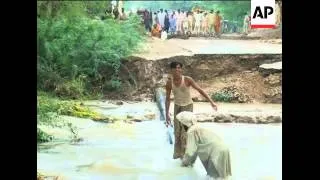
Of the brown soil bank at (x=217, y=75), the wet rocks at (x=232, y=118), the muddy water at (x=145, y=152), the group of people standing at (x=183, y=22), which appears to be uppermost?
the group of people standing at (x=183, y=22)

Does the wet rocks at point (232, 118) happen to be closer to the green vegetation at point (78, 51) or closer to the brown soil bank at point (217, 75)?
the brown soil bank at point (217, 75)

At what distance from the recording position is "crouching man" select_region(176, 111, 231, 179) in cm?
324

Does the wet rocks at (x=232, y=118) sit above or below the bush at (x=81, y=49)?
below

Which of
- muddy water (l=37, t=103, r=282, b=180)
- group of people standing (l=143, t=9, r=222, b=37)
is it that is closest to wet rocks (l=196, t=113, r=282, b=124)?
muddy water (l=37, t=103, r=282, b=180)

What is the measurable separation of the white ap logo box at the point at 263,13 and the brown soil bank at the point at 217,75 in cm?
16

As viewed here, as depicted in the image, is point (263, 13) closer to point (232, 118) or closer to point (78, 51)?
point (232, 118)

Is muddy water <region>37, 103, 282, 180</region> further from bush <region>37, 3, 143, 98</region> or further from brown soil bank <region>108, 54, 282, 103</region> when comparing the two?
bush <region>37, 3, 143, 98</region>

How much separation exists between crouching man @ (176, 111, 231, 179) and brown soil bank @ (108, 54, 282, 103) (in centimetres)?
19

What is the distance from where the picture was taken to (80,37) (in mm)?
3340

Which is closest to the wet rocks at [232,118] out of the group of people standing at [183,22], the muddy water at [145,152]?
the muddy water at [145,152]

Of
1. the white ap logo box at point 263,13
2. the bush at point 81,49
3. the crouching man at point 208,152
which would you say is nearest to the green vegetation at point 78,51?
the bush at point 81,49

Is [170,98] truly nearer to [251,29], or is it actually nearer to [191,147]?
[191,147]

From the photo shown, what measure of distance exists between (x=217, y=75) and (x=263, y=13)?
39 centimetres

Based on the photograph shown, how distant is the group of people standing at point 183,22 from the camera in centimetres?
330
